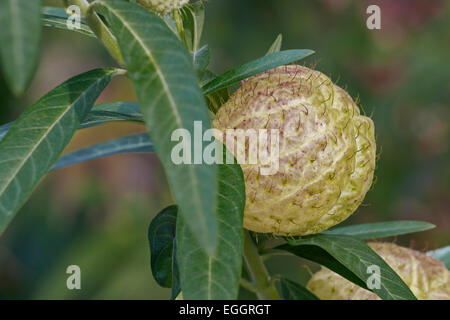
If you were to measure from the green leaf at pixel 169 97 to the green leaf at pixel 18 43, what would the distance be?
0.11 m

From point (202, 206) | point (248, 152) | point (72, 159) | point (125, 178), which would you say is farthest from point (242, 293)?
point (125, 178)

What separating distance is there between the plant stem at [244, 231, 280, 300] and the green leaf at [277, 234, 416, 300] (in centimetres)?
6

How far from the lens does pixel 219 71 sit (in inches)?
124

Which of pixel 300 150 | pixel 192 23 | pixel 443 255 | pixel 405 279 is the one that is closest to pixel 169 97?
pixel 300 150

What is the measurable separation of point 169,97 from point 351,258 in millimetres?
390

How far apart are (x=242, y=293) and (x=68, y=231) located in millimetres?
1800

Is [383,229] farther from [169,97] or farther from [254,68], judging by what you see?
[169,97]

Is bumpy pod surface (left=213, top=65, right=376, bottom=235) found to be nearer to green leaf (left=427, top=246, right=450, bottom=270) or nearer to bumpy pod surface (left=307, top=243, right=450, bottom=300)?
bumpy pod surface (left=307, top=243, right=450, bottom=300)

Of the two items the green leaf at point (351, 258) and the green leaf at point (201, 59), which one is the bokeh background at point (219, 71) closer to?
the green leaf at point (351, 258)

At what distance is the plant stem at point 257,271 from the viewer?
0.91 m

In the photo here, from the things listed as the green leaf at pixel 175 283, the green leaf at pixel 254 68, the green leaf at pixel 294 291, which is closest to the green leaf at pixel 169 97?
the green leaf at pixel 254 68

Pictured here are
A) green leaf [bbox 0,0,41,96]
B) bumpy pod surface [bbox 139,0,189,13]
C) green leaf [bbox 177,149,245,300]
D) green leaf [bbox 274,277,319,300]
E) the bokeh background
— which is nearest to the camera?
green leaf [bbox 0,0,41,96]

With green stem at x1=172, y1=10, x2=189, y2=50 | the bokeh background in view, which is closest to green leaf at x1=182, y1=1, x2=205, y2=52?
green stem at x1=172, y1=10, x2=189, y2=50

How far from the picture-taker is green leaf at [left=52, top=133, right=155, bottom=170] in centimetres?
98
